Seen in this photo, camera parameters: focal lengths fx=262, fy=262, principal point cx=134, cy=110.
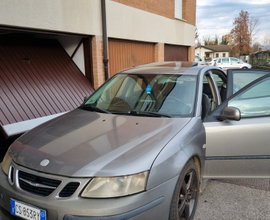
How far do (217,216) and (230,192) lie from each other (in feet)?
2.13

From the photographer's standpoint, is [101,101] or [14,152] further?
[101,101]

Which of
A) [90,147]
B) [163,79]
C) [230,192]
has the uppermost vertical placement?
[163,79]

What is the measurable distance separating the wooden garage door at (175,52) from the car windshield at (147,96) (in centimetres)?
746

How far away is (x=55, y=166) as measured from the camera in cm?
210

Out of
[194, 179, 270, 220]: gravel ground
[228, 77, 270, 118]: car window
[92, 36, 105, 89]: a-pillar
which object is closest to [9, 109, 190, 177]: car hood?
[228, 77, 270, 118]: car window

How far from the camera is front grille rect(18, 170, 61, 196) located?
6.73ft

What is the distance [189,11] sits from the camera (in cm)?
1231

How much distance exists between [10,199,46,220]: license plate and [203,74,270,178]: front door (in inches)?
→ 72.9

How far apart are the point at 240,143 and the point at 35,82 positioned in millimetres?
4553

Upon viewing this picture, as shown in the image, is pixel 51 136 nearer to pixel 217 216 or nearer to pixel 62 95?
pixel 217 216

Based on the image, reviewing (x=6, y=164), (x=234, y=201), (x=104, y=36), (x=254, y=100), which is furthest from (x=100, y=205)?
(x=104, y=36)

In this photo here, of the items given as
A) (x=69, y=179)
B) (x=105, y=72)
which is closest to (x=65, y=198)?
(x=69, y=179)

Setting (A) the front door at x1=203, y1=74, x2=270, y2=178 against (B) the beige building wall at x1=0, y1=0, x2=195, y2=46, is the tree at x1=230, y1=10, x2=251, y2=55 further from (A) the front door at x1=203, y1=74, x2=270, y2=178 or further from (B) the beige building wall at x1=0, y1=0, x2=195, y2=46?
(A) the front door at x1=203, y1=74, x2=270, y2=178

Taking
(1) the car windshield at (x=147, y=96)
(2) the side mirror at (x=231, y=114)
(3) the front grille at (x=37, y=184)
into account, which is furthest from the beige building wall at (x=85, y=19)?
(2) the side mirror at (x=231, y=114)
